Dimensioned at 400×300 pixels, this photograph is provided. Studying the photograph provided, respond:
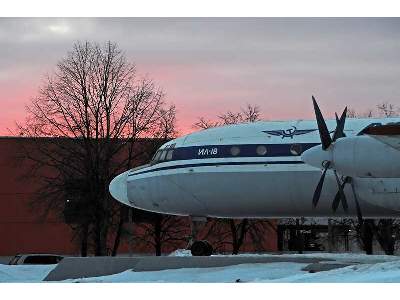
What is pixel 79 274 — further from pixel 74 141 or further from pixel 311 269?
pixel 74 141

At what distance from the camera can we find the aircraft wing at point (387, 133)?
846 inches

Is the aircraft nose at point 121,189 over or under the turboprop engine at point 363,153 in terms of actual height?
under

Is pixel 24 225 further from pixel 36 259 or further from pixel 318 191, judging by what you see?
pixel 318 191

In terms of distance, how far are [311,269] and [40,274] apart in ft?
41.1

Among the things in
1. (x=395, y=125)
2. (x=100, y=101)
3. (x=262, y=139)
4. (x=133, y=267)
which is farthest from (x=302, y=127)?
(x=100, y=101)

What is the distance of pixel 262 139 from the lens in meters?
25.6

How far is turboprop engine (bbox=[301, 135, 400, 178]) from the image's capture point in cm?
2195

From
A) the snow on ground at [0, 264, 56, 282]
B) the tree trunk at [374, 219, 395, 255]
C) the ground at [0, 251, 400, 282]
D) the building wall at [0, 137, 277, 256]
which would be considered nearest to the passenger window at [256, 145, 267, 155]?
the ground at [0, 251, 400, 282]

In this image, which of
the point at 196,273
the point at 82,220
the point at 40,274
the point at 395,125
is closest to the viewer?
the point at 395,125

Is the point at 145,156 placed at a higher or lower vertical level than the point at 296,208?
higher

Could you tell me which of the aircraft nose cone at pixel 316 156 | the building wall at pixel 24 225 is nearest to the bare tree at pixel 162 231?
the building wall at pixel 24 225

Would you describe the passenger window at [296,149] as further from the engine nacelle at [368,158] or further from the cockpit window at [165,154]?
the cockpit window at [165,154]

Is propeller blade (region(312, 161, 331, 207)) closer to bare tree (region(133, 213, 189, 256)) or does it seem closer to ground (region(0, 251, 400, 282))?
ground (region(0, 251, 400, 282))

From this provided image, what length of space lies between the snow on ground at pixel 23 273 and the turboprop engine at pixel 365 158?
459 inches
